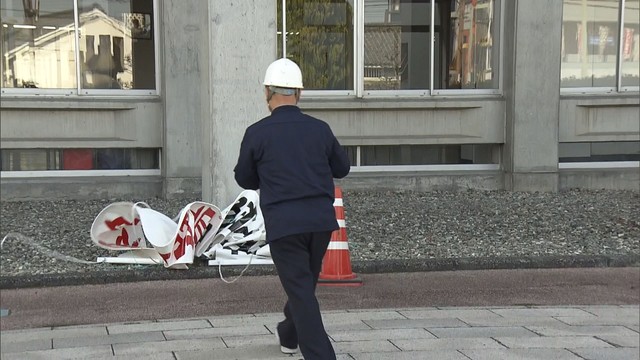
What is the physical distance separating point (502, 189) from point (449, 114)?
1.69 m

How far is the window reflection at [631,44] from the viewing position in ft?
42.7

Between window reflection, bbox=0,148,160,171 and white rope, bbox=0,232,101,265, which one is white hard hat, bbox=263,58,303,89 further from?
window reflection, bbox=0,148,160,171

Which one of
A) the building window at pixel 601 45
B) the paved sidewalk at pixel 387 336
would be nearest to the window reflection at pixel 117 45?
the paved sidewalk at pixel 387 336

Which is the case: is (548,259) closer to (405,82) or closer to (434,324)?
(434,324)

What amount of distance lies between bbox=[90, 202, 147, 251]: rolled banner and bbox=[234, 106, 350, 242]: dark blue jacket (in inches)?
137

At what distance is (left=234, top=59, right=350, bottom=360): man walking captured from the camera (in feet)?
13.1

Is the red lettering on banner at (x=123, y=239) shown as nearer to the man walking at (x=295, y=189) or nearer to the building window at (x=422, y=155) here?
the man walking at (x=295, y=189)

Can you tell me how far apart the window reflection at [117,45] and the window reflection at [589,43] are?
7637 mm

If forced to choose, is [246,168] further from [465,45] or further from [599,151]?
[599,151]

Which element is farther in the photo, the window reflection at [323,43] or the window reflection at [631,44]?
the window reflection at [631,44]

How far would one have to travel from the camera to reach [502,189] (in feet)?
41.4

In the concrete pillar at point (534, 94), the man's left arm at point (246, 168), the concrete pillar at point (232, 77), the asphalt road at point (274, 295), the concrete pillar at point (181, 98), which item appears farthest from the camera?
the concrete pillar at point (534, 94)

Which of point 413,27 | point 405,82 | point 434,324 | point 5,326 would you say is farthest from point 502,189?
point 5,326

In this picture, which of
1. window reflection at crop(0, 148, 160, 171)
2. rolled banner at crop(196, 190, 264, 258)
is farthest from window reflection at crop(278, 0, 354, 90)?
rolled banner at crop(196, 190, 264, 258)
